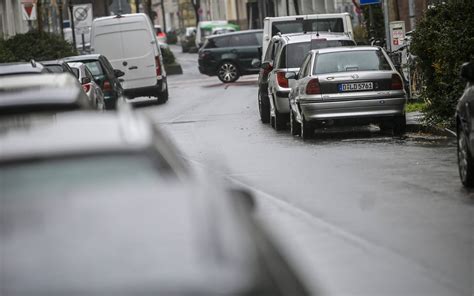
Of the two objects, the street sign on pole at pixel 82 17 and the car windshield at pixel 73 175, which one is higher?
the street sign on pole at pixel 82 17

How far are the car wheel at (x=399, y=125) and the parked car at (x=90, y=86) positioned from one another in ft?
15.5

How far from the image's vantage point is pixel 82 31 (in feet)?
167

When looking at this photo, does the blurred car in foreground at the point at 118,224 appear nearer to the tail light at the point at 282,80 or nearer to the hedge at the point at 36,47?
the tail light at the point at 282,80

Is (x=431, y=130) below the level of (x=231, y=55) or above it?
below

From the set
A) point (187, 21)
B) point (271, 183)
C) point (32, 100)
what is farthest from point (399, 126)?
point (187, 21)

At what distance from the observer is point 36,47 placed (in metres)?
44.1

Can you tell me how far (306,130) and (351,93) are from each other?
1.06m

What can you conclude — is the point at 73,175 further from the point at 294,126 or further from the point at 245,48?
the point at 245,48

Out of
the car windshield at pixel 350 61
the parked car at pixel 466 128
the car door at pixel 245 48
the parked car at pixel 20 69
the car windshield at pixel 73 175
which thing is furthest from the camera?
the car door at pixel 245 48

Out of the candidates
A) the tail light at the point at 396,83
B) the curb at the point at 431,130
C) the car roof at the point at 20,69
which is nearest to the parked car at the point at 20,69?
the car roof at the point at 20,69

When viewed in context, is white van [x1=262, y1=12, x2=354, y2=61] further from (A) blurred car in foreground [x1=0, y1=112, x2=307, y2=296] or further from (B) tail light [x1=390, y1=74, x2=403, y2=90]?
(A) blurred car in foreground [x1=0, y1=112, x2=307, y2=296]

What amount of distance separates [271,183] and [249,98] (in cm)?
2261

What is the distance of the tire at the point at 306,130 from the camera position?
21875 mm

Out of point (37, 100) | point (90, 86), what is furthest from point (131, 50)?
point (37, 100)
